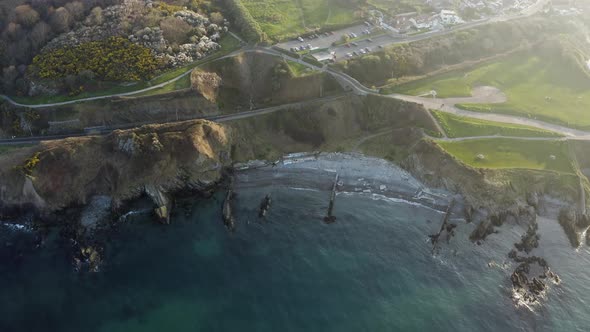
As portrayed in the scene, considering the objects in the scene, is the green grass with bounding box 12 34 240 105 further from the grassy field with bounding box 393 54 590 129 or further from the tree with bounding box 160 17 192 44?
the grassy field with bounding box 393 54 590 129

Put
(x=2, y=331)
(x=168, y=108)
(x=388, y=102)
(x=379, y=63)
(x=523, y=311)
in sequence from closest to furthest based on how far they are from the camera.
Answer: (x=2, y=331)
(x=523, y=311)
(x=168, y=108)
(x=388, y=102)
(x=379, y=63)

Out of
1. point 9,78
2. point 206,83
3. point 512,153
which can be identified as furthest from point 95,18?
point 512,153

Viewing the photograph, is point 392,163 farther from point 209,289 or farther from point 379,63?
point 209,289

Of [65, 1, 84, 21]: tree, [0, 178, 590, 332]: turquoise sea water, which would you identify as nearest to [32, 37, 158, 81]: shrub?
[65, 1, 84, 21]: tree

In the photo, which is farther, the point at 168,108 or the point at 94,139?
the point at 168,108

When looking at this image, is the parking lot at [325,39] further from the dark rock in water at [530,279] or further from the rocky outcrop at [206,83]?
the dark rock in water at [530,279]

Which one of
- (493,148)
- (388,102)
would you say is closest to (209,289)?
(388,102)

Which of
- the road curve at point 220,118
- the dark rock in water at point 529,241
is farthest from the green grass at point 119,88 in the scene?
the dark rock in water at point 529,241
